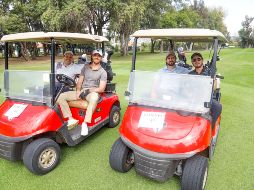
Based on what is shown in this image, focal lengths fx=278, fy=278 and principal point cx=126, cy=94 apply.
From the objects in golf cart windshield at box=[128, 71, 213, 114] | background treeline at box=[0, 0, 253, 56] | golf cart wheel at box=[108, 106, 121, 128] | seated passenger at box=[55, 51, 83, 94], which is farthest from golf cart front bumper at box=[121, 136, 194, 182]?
background treeline at box=[0, 0, 253, 56]

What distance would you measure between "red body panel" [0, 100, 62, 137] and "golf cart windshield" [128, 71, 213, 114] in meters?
1.13

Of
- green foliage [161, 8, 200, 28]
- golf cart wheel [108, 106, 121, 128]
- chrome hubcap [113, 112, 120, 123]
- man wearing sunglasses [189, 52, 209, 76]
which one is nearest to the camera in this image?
man wearing sunglasses [189, 52, 209, 76]

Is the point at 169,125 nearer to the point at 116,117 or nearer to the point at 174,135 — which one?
the point at 174,135

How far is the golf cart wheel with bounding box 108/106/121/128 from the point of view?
5366 millimetres

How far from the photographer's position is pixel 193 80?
3531 mm

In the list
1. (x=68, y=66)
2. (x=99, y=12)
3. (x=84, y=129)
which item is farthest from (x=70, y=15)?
(x=84, y=129)

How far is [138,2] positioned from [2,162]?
25025mm

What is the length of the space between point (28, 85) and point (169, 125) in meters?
2.21

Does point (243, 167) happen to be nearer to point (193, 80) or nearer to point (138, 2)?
point (193, 80)

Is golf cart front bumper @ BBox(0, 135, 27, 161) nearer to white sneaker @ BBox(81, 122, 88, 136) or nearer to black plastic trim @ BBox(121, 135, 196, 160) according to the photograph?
white sneaker @ BBox(81, 122, 88, 136)

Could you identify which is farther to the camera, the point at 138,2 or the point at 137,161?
the point at 138,2

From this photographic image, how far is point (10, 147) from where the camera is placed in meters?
3.56

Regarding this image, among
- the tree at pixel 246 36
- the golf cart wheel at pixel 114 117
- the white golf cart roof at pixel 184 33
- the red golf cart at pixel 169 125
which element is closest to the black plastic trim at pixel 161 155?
the red golf cart at pixel 169 125

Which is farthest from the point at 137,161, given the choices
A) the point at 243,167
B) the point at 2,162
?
the point at 2,162
